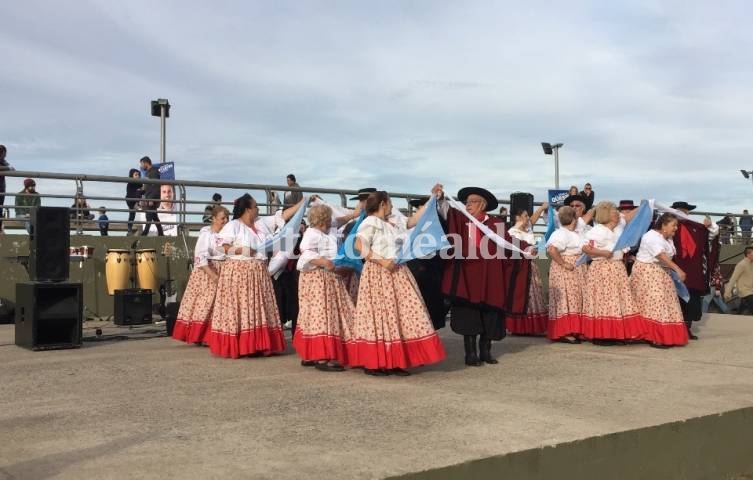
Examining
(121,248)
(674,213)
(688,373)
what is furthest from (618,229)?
(121,248)

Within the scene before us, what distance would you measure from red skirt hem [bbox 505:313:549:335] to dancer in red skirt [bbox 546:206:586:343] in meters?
0.70

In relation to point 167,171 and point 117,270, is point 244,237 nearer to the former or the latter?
point 117,270

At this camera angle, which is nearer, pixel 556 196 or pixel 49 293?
pixel 49 293

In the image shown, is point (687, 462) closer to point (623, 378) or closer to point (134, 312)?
point (623, 378)

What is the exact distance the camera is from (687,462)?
4.83 meters

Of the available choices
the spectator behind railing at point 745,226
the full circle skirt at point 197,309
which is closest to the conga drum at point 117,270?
the full circle skirt at point 197,309

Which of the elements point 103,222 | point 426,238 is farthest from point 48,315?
point 103,222

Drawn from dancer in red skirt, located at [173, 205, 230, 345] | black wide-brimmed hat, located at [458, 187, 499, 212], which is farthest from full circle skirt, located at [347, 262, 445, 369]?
dancer in red skirt, located at [173, 205, 230, 345]

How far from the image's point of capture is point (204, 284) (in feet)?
30.1

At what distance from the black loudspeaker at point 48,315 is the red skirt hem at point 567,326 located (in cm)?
557

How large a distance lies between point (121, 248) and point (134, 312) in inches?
77.5

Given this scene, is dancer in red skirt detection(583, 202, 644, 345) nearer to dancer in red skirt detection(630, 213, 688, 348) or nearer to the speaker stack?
dancer in red skirt detection(630, 213, 688, 348)

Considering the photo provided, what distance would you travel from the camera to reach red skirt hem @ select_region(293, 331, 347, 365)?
22.9ft

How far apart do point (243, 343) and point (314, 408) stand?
2.86m
